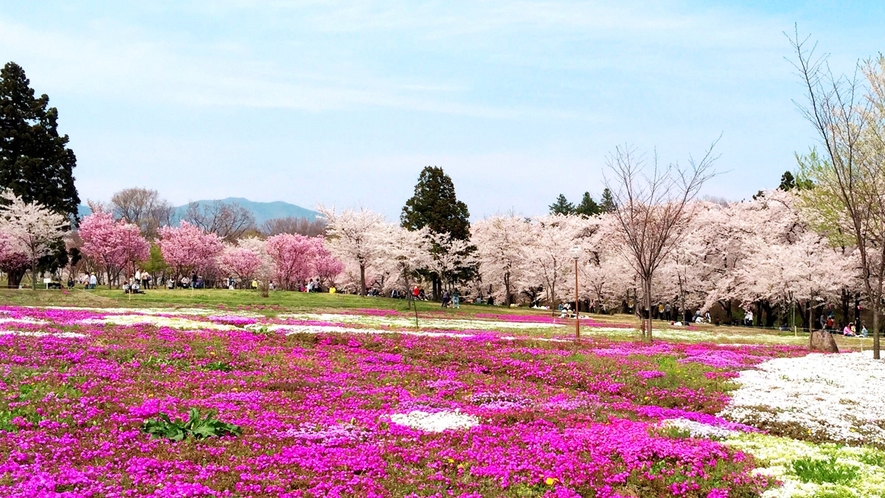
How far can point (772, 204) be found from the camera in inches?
2810

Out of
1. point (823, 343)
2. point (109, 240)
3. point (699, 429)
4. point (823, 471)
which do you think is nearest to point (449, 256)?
point (109, 240)

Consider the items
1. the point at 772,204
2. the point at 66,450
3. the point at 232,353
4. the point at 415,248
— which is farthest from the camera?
the point at 772,204

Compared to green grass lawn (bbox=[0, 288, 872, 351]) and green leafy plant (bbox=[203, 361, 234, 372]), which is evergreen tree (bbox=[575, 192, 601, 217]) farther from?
green leafy plant (bbox=[203, 361, 234, 372])

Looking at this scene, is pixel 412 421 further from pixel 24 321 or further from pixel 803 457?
pixel 24 321

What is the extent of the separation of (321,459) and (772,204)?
74024 millimetres

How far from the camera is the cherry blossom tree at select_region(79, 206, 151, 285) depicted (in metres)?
69.9

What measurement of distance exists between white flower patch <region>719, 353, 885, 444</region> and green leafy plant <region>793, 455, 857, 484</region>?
9.08 ft

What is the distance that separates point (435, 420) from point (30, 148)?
62.9 metres

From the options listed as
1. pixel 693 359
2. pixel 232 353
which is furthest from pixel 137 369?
pixel 693 359

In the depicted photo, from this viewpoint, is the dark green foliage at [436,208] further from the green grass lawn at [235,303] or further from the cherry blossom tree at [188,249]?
the cherry blossom tree at [188,249]

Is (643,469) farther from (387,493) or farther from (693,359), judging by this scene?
(693,359)

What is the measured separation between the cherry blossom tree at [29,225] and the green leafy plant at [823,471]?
58.0m

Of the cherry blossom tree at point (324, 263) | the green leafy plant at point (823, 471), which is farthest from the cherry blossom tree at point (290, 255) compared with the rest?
the green leafy plant at point (823, 471)

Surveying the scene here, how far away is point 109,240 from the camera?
69938 mm
